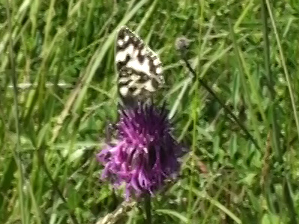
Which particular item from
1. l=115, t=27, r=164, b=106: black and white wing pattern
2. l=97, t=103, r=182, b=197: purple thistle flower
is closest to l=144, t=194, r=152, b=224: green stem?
l=97, t=103, r=182, b=197: purple thistle flower

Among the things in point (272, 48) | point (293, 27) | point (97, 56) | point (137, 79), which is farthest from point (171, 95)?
point (137, 79)

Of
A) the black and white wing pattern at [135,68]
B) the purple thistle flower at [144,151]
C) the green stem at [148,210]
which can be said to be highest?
the black and white wing pattern at [135,68]

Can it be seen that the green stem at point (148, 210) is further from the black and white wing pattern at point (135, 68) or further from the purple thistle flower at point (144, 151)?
the black and white wing pattern at point (135, 68)

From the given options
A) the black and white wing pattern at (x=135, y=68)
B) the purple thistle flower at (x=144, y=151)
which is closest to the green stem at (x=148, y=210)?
the purple thistle flower at (x=144, y=151)

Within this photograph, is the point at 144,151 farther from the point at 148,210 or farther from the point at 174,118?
the point at 174,118

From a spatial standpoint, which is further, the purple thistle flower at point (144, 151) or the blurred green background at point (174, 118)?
the blurred green background at point (174, 118)

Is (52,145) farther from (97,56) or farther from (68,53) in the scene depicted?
(68,53)

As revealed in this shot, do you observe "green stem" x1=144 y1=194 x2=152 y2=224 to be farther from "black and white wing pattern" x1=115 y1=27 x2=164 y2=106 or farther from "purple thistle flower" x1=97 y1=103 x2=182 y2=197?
"black and white wing pattern" x1=115 y1=27 x2=164 y2=106
